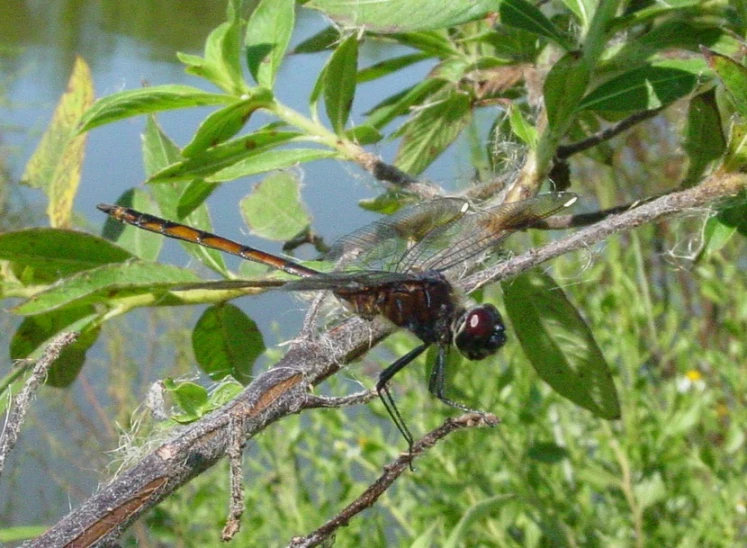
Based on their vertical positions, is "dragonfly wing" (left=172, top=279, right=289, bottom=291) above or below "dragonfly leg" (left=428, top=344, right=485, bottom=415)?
above

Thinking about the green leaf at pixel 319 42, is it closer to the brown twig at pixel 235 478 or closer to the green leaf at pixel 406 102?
the green leaf at pixel 406 102

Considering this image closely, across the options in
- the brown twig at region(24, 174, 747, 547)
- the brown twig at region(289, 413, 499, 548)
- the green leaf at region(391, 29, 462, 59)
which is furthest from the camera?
the green leaf at region(391, 29, 462, 59)

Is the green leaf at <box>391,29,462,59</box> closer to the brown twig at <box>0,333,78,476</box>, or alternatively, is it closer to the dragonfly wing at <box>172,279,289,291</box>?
the dragonfly wing at <box>172,279,289,291</box>

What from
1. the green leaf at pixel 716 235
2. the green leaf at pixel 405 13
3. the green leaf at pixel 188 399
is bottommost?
the green leaf at pixel 716 235

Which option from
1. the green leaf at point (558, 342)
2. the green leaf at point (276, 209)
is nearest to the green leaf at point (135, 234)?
the green leaf at point (276, 209)

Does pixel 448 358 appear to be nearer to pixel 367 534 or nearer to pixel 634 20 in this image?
pixel 634 20

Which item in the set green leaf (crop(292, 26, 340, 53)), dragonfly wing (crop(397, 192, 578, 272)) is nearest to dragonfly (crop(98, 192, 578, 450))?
dragonfly wing (crop(397, 192, 578, 272))

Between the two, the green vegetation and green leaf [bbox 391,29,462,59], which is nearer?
the green vegetation
